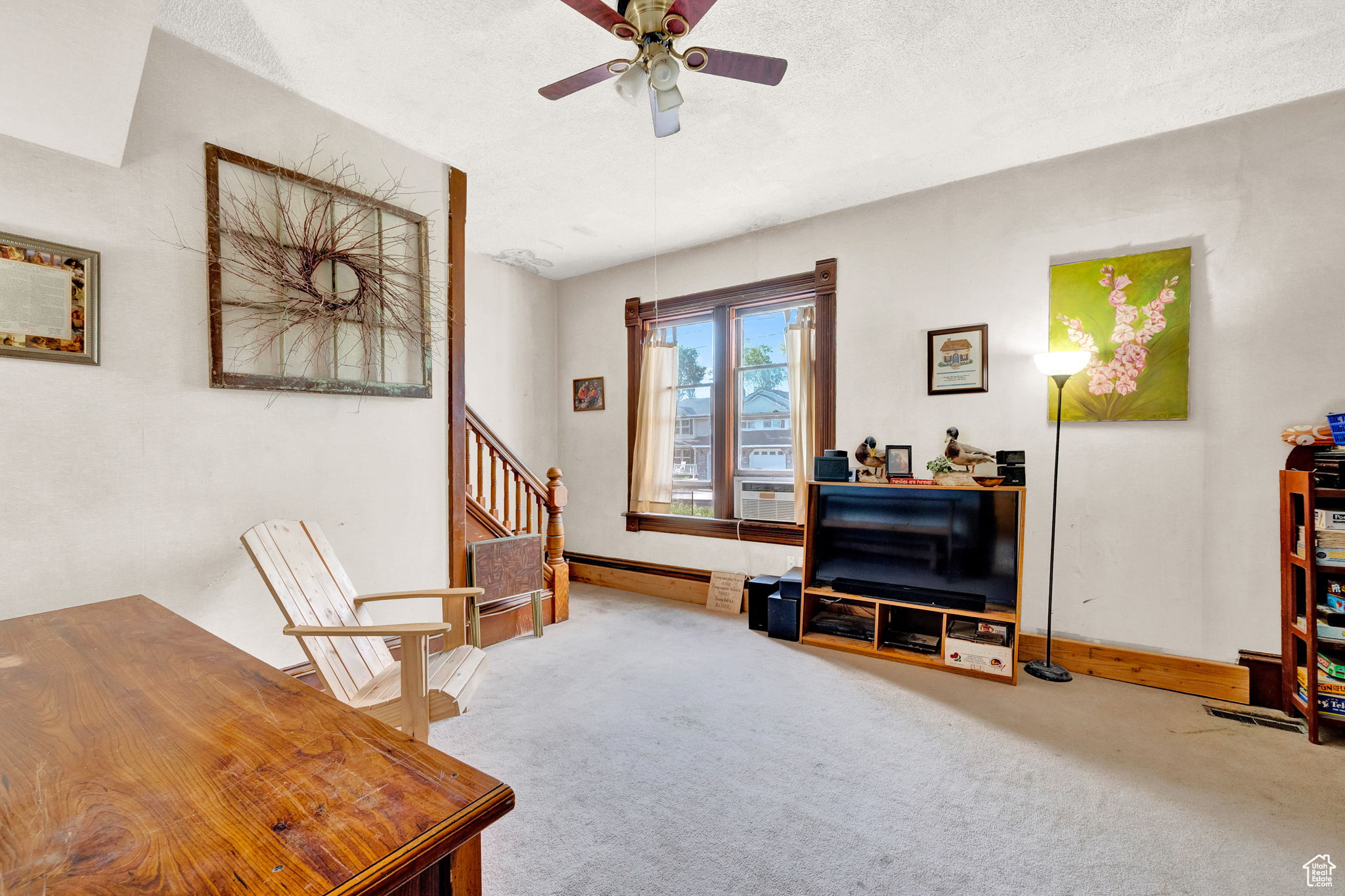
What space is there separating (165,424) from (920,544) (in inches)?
148

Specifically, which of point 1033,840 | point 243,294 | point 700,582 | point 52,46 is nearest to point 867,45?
point 52,46

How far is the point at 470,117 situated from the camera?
9.17ft

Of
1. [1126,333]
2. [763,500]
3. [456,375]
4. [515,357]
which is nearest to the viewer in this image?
[1126,333]

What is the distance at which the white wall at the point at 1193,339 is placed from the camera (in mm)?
2664

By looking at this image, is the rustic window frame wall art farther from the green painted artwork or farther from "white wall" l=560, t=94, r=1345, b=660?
the green painted artwork

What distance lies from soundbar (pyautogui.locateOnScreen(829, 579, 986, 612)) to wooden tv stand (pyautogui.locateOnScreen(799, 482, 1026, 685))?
32 mm

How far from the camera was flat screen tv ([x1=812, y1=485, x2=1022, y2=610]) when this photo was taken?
10.3 ft

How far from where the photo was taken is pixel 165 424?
7.04 ft

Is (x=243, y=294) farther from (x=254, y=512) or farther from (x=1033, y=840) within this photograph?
(x=1033, y=840)

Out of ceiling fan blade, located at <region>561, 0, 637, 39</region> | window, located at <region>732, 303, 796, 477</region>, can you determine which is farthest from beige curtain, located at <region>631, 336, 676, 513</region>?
ceiling fan blade, located at <region>561, 0, 637, 39</region>

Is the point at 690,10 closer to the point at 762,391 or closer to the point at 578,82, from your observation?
the point at 578,82

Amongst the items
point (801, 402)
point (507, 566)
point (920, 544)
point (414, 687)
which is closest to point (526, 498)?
point (507, 566)

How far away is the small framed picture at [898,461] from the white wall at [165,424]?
120 inches

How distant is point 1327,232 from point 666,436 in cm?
395
